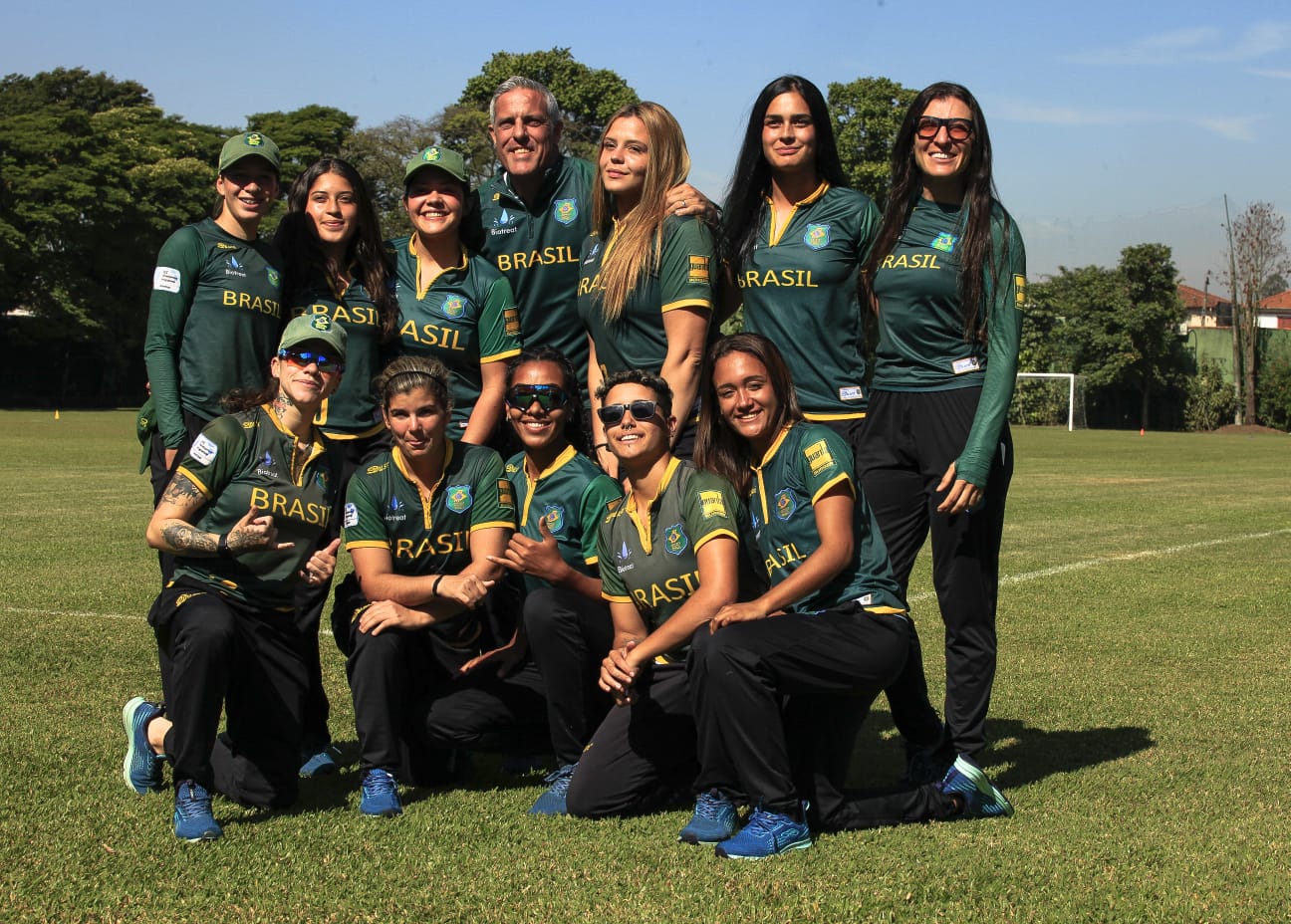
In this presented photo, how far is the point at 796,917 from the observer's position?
139 inches

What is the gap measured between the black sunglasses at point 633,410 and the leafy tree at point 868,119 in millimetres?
56359

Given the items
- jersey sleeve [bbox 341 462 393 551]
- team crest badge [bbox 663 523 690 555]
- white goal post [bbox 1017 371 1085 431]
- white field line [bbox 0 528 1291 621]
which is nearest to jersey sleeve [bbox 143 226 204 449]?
jersey sleeve [bbox 341 462 393 551]

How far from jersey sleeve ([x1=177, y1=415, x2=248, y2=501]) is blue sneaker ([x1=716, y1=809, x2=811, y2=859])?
2.02 meters

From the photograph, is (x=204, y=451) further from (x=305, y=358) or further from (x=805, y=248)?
(x=805, y=248)

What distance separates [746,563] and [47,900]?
2.29 metres

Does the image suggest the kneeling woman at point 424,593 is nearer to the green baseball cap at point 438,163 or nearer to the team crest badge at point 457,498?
the team crest badge at point 457,498

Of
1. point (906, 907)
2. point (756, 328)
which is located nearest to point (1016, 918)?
point (906, 907)

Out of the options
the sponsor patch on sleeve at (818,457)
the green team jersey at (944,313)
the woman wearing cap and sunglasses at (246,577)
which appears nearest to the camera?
the sponsor patch on sleeve at (818,457)

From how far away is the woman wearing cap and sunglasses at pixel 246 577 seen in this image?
4465 mm

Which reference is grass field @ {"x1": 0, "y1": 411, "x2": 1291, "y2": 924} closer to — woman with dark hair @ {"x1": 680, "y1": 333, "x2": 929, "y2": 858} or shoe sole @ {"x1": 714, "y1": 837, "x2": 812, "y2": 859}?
shoe sole @ {"x1": 714, "y1": 837, "x2": 812, "y2": 859}

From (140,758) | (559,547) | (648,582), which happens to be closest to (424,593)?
(559,547)

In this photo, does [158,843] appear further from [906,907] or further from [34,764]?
[906,907]

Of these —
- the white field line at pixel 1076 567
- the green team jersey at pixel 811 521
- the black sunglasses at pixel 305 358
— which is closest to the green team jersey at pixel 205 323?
the black sunglasses at pixel 305 358

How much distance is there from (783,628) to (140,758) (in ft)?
7.57
